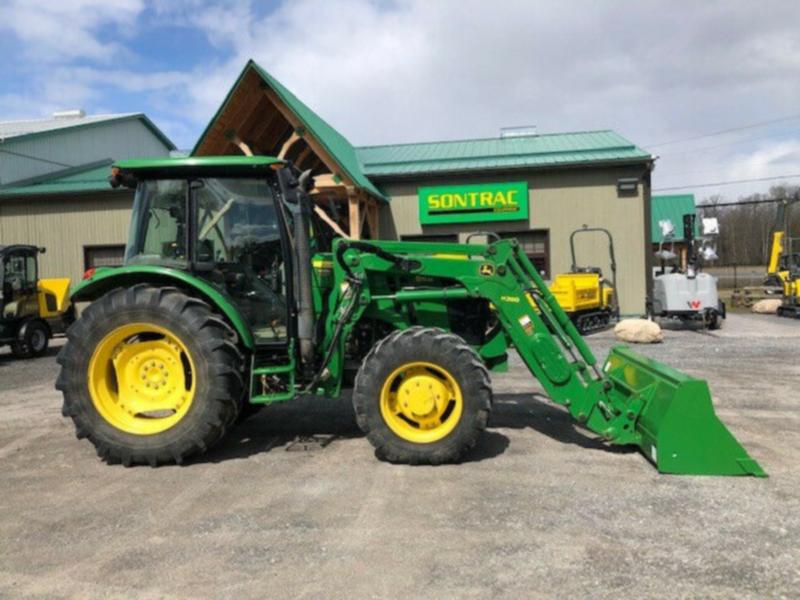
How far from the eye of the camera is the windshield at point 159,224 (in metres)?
5.08

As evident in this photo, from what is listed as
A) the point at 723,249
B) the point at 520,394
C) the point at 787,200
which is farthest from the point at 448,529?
the point at 723,249

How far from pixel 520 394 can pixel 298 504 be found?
3975 mm

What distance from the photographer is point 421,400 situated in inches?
184

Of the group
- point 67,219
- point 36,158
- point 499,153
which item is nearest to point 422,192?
point 499,153

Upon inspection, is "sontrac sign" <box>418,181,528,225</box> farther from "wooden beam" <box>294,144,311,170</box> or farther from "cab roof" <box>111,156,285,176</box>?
"cab roof" <box>111,156,285,176</box>

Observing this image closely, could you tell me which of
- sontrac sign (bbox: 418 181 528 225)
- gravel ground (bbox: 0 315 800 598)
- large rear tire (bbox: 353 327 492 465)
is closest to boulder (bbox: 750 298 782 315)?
sontrac sign (bbox: 418 181 528 225)

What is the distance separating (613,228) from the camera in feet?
52.5

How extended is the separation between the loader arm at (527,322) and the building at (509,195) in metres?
9.59

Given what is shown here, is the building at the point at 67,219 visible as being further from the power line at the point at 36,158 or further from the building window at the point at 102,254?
the power line at the point at 36,158

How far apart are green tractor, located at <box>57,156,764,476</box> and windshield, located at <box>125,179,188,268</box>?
1cm

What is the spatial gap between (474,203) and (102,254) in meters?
11.3

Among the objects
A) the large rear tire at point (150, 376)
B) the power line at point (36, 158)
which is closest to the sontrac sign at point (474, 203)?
the large rear tire at point (150, 376)

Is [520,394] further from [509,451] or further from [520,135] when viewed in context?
[520,135]

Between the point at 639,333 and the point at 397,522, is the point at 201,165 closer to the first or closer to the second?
the point at 397,522
